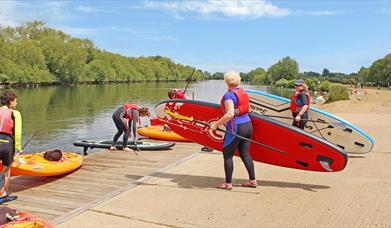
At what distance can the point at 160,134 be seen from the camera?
1209 centimetres

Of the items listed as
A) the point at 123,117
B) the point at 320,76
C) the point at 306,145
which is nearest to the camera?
the point at 306,145

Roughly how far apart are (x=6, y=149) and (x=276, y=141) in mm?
4252

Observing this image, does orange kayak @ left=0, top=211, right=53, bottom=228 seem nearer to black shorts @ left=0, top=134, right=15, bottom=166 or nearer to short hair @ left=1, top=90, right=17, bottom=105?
black shorts @ left=0, top=134, right=15, bottom=166

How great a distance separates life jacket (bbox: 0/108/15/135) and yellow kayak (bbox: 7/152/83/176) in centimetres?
136

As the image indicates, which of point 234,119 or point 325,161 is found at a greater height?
point 234,119

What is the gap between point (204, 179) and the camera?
6949mm

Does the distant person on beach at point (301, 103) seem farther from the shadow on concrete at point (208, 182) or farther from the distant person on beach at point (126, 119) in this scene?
the distant person on beach at point (126, 119)

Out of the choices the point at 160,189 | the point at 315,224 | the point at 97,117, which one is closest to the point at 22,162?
the point at 160,189

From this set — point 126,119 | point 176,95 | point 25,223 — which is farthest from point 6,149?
point 176,95

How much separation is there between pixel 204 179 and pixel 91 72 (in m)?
95.1

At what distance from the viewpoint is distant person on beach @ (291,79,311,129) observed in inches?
334

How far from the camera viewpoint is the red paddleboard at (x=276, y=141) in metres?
6.39

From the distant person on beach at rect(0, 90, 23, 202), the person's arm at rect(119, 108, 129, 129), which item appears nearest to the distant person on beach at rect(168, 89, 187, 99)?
the person's arm at rect(119, 108, 129, 129)

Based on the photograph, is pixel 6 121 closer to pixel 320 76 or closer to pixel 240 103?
pixel 240 103
